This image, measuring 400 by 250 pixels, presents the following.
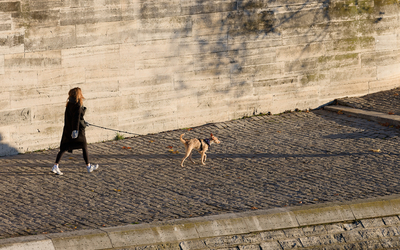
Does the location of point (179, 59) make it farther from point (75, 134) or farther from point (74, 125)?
point (75, 134)

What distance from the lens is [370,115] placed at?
45.5 ft

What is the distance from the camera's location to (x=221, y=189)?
9461mm

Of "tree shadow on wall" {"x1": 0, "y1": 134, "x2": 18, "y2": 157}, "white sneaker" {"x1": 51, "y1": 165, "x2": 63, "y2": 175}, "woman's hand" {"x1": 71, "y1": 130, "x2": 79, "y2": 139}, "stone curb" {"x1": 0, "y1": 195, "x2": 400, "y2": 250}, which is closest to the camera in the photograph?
"stone curb" {"x1": 0, "y1": 195, "x2": 400, "y2": 250}

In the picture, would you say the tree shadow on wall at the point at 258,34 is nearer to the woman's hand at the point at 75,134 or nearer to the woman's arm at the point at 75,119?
A: the woman's arm at the point at 75,119

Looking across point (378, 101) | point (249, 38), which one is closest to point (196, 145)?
point (249, 38)

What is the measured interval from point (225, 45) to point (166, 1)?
5.78ft

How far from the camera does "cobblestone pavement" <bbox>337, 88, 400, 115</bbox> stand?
14.5 meters

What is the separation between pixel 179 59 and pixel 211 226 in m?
6.32

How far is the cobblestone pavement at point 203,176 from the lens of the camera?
8.41 metres

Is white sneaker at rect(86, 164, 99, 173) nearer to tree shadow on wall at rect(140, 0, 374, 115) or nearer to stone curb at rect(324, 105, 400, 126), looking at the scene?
tree shadow on wall at rect(140, 0, 374, 115)

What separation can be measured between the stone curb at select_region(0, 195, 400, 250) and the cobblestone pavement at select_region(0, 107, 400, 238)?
0.44m

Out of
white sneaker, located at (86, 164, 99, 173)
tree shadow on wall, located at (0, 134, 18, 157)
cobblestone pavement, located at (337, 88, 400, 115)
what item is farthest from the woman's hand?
cobblestone pavement, located at (337, 88, 400, 115)

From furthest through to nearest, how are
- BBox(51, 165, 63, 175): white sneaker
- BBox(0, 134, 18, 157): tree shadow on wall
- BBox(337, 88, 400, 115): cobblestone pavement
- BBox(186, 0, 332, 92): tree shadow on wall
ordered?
BBox(337, 88, 400, 115): cobblestone pavement < BBox(186, 0, 332, 92): tree shadow on wall < BBox(0, 134, 18, 157): tree shadow on wall < BBox(51, 165, 63, 175): white sneaker

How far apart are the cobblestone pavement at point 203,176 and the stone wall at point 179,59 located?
2.06 feet
